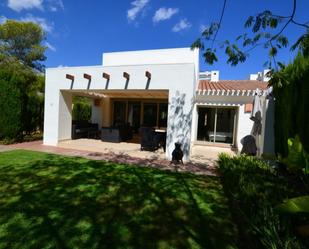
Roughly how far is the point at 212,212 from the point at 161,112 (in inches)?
709

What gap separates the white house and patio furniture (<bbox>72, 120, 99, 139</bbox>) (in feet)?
3.01

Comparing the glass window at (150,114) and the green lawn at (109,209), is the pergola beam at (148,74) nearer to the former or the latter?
the green lawn at (109,209)

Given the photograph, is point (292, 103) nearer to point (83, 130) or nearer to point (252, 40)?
point (252, 40)

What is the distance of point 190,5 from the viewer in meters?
8.55

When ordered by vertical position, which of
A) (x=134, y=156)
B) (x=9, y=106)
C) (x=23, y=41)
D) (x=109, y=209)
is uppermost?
(x=23, y=41)

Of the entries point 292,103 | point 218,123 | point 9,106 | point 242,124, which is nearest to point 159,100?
point 218,123

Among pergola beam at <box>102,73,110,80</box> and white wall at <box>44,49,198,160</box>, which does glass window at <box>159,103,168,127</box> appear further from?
pergola beam at <box>102,73,110,80</box>

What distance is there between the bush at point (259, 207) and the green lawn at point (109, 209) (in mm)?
381

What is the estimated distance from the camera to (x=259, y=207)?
16.8 ft

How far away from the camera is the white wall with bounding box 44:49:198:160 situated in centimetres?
1317

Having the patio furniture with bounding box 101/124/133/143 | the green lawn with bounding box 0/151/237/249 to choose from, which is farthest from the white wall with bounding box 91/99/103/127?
the green lawn with bounding box 0/151/237/249

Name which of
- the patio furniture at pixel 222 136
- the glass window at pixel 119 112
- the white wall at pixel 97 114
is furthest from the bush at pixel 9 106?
the patio furniture at pixel 222 136

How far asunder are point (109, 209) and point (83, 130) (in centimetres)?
1476

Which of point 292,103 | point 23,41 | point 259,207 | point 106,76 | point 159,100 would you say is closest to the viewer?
point 259,207
